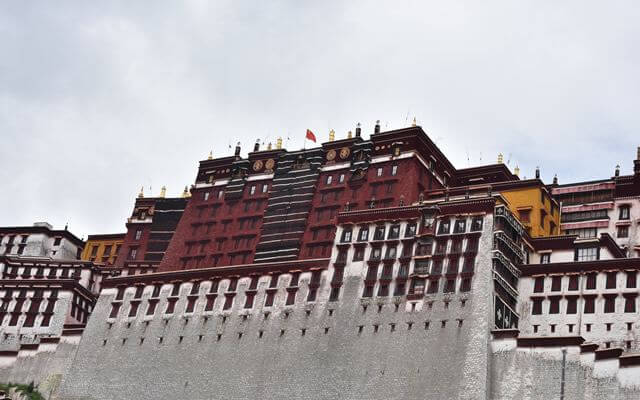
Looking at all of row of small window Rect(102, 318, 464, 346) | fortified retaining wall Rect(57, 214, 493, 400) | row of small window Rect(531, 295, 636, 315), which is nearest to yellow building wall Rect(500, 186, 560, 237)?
row of small window Rect(531, 295, 636, 315)

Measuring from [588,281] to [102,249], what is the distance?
75.7 meters

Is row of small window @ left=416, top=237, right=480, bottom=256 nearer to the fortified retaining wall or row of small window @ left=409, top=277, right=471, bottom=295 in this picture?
the fortified retaining wall

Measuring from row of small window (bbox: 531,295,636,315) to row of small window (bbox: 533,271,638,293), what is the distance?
0.96 m

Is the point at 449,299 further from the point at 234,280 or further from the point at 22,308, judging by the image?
the point at 22,308

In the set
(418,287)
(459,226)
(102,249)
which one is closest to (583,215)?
(459,226)

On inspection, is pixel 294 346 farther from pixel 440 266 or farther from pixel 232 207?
pixel 232 207

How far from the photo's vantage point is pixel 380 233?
10050 centimetres

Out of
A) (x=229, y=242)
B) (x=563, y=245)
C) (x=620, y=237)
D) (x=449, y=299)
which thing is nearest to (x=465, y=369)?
(x=449, y=299)

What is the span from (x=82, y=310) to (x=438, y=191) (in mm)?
49185

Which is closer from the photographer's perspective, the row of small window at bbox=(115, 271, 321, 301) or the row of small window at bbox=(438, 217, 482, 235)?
the row of small window at bbox=(438, 217, 482, 235)

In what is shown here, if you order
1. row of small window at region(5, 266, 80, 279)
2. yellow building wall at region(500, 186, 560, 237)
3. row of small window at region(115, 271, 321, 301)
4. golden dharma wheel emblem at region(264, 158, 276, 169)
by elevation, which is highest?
golden dharma wheel emblem at region(264, 158, 276, 169)

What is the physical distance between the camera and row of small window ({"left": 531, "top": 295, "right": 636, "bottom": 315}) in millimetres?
88250

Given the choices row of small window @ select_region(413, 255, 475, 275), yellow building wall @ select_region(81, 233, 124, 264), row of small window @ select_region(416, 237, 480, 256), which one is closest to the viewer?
row of small window @ select_region(413, 255, 475, 275)

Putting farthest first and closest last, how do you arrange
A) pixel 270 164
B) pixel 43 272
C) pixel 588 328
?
pixel 43 272 → pixel 270 164 → pixel 588 328
